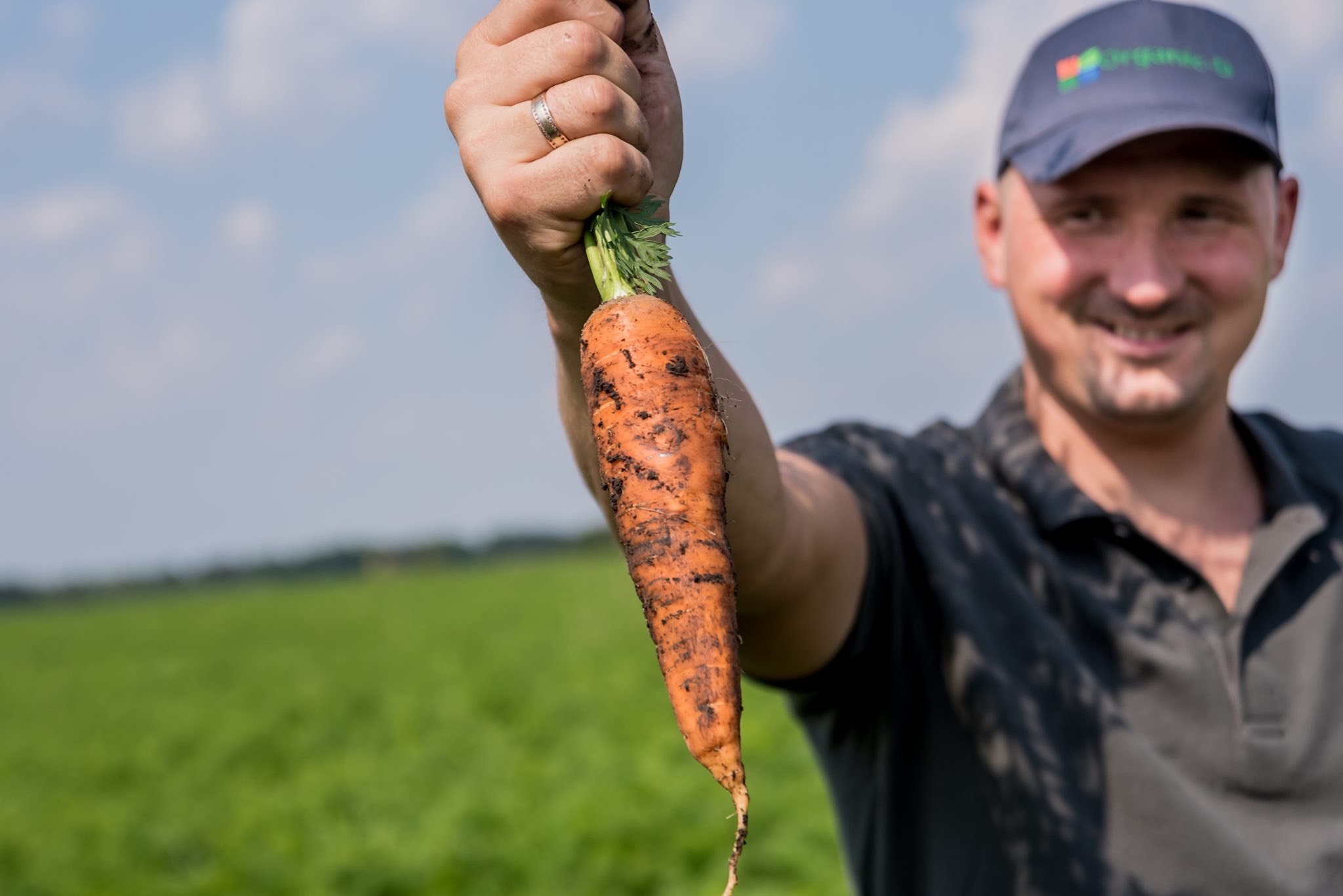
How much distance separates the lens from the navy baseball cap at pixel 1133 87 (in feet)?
7.55

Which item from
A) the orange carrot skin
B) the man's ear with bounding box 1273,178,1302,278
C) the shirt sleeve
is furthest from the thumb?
the man's ear with bounding box 1273,178,1302,278

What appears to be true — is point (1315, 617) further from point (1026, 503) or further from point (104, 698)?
point (104, 698)

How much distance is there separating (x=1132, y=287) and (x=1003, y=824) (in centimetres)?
117

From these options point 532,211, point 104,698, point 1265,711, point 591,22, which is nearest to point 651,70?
point 591,22

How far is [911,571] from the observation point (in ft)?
7.47

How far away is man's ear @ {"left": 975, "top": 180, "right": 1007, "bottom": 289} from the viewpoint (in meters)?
2.68

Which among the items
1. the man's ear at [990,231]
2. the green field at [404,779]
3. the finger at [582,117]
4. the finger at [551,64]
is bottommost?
the green field at [404,779]

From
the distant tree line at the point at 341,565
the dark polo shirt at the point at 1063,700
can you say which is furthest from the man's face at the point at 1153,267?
the distant tree line at the point at 341,565

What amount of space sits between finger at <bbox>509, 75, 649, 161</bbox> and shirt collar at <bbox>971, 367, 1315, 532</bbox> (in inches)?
56.5

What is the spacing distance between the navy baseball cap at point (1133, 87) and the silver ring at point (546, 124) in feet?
4.64

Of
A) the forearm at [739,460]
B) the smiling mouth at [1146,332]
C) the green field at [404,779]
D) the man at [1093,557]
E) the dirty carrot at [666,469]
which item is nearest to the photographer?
the dirty carrot at [666,469]

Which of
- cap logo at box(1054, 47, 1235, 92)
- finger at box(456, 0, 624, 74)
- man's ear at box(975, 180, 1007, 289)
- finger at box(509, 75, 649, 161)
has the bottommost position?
finger at box(509, 75, 649, 161)

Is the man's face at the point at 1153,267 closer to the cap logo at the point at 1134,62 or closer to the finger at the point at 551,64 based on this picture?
the cap logo at the point at 1134,62

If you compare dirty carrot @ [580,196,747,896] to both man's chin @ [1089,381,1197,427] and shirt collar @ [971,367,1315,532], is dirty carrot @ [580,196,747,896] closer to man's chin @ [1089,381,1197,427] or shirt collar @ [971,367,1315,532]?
shirt collar @ [971,367,1315,532]
